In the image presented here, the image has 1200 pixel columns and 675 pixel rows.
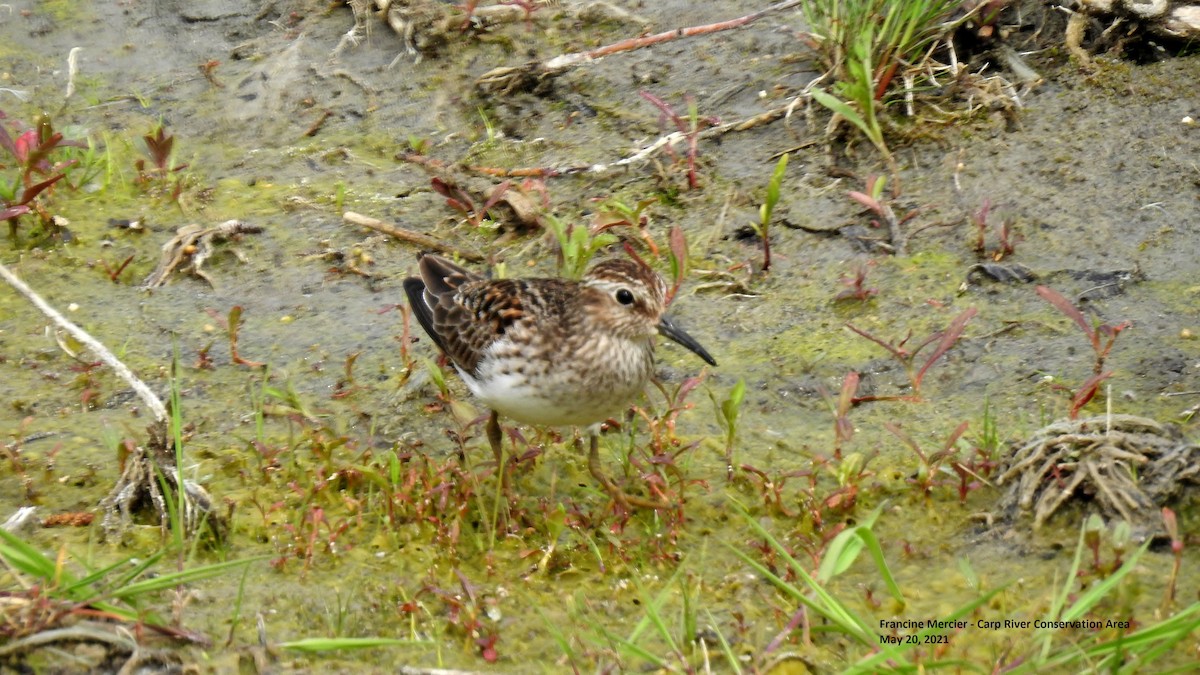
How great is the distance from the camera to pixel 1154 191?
22.1ft

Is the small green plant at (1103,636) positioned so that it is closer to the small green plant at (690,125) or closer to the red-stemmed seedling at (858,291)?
the red-stemmed seedling at (858,291)

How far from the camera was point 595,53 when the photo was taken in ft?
27.1

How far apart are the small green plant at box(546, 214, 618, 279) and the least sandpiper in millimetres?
893

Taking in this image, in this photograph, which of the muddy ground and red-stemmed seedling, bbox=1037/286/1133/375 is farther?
red-stemmed seedling, bbox=1037/286/1133/375

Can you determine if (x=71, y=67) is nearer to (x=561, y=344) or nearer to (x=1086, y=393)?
(x=561, y=344)

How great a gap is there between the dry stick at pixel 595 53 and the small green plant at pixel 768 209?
186 centimetres

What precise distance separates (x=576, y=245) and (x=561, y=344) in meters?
1.50

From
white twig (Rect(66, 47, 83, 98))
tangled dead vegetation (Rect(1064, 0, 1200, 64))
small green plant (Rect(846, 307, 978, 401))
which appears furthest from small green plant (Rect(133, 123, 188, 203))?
tangled dead vegetation (Rect(1064, 0, 1200, 64))

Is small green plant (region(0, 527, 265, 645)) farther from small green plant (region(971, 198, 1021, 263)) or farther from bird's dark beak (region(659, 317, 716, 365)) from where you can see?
small green plant (region(971, 198, 1021, 263))

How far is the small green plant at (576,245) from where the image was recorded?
656cm

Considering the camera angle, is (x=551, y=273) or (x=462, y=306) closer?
(x=462, y=306)


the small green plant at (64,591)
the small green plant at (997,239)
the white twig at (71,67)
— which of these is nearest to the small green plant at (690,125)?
the small green plant at (997,239)

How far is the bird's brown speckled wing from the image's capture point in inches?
213

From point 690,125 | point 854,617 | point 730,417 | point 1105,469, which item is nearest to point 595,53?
point 690,125
